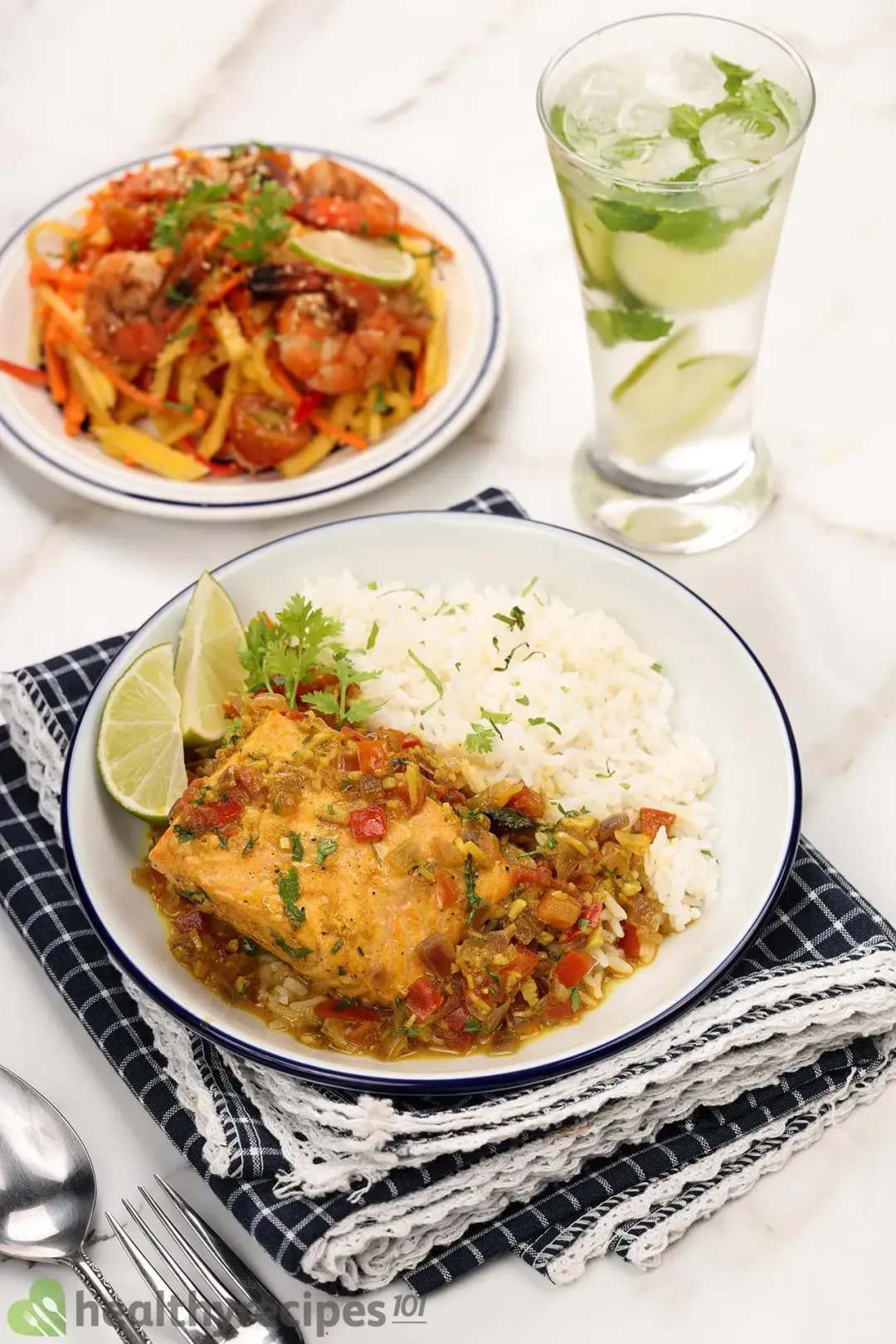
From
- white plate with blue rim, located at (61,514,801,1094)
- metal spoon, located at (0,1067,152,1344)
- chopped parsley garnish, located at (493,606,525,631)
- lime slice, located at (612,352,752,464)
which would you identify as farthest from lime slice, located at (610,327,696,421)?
metal spoon, located at (0,1067,152,1344)

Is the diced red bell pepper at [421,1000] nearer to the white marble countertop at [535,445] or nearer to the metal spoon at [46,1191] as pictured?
the white marble countertop at [535,445]

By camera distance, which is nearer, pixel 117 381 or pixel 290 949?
pixel 290 949

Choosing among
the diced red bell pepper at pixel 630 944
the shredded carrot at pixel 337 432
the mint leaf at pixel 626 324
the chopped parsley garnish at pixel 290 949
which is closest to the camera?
the chopped parsley garnish at pixel 290 949

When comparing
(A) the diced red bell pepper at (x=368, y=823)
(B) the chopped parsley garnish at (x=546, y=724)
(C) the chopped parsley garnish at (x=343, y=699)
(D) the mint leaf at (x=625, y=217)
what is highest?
(D) the mint leaf at (x=625, y=217)

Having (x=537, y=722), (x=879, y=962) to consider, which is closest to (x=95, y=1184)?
(x=537, y=722)

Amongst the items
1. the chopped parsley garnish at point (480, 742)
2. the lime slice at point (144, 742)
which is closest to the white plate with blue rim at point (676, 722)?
the lime slice at point (144, 742)

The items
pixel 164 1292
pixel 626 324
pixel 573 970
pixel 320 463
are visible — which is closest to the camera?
pixel 164 1292

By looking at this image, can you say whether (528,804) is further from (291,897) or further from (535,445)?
→ (535,445)

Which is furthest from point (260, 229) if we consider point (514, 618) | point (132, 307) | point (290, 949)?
point (290, 949)

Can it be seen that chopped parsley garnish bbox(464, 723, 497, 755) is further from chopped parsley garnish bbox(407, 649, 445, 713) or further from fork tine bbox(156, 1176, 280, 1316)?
fork tine bbox(156, 1176, 280, 1316)
